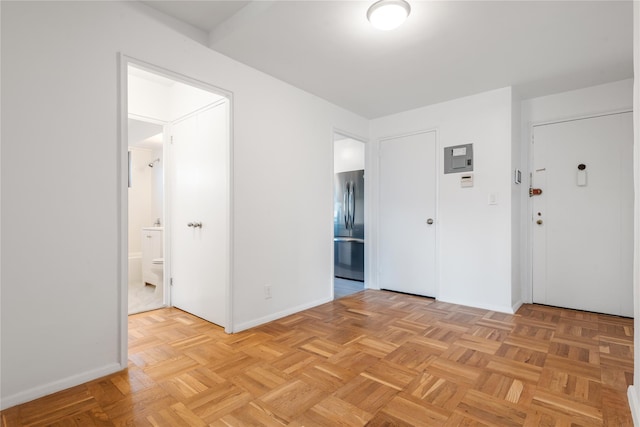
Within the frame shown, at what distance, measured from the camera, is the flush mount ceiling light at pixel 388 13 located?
75.7 inches

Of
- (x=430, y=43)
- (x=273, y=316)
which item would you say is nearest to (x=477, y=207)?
(x=430, y=43)

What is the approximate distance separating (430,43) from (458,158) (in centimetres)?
150

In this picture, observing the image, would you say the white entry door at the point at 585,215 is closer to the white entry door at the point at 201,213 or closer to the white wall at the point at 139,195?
the white entry door at the point at 201,213

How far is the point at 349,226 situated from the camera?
4.90 m

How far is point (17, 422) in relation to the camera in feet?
4.99

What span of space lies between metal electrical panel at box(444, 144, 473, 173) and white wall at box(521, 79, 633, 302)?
66 cm

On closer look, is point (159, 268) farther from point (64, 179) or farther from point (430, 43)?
point (430, 43)

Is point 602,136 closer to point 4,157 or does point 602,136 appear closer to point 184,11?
point 184,11

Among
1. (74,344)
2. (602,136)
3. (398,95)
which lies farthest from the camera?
(398,95)

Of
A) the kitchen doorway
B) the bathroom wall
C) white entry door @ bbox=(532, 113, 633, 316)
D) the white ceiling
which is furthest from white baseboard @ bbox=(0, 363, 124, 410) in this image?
white entry door @ bbox=(532, 113, 633, 316)

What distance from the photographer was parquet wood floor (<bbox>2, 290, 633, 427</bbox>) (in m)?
1.58

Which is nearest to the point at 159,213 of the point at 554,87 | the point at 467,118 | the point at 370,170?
the point at 370,170

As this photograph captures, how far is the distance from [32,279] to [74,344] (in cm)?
44

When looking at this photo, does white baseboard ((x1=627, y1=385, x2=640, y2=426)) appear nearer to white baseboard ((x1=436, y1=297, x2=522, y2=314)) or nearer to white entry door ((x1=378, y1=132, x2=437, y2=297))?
white baseboard ((x1=436, y1=297, x2=522, y2=314))
